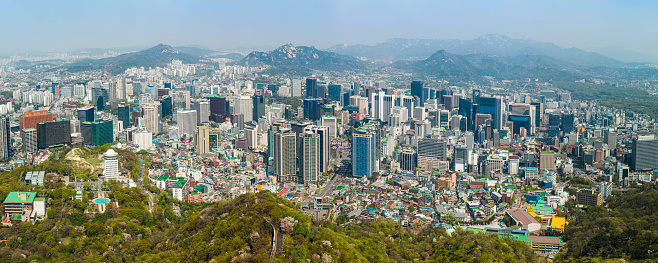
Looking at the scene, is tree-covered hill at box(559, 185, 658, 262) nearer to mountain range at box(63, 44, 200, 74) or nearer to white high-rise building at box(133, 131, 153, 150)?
white high-rise building at box(133, 131, 153, 150)

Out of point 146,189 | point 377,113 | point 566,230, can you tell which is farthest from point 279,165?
point 377,113

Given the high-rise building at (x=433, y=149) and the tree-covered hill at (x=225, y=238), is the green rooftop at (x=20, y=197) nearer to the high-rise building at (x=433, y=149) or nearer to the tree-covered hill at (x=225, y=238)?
the tree-covered hill at (x=225, y=238)

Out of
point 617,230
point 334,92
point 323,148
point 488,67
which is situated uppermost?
point 488,67

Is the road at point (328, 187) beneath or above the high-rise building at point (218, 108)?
beneath

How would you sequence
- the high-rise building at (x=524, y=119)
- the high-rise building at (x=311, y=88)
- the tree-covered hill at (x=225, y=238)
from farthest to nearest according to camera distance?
1. the high-rise building at (x=311, y=88)
2. the high-rise building at (x=524, y=119)
3. the tree-covered hill at (x=225, y=238)

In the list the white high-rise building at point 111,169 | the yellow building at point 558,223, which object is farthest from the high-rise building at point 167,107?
the yellow building at point 558,223

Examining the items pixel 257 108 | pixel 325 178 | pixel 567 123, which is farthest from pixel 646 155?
pixel 257 108

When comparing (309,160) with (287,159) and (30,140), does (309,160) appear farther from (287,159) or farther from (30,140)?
(30,140)

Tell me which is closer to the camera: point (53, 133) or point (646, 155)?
point (646, 155)
